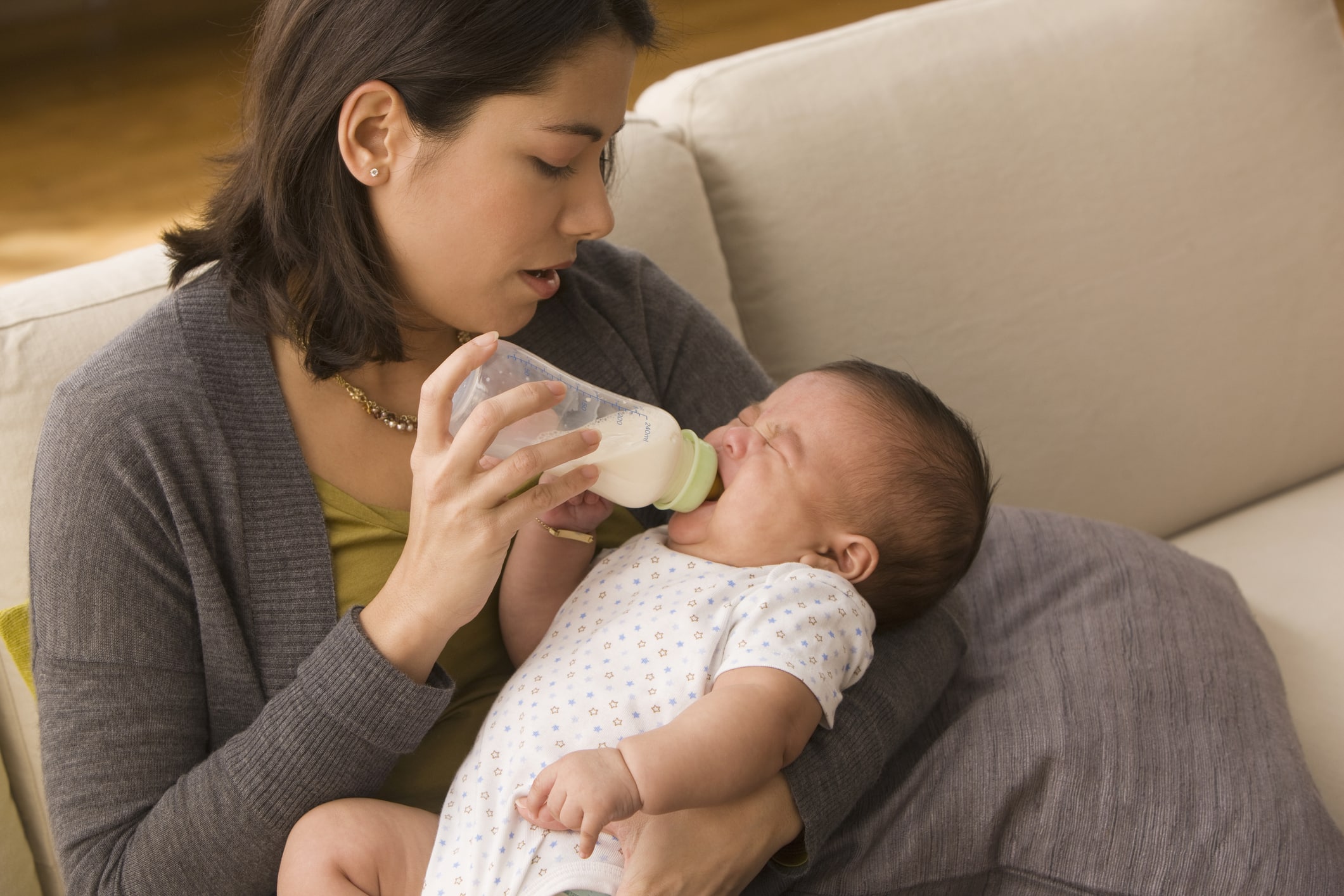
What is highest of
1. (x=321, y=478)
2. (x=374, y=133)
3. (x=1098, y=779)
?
(x=374, y=133)

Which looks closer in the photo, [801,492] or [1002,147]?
[801,492]

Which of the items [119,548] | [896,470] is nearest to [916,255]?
[896,470]

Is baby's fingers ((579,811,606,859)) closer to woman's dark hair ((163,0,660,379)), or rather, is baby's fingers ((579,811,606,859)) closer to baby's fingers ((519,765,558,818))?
baby's fingers ((519,765,558,818))

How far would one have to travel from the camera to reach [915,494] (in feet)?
4.29

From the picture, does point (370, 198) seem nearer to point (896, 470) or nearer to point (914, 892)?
point (896, 470)

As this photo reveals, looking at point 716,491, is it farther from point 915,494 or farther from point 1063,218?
point 1063,218

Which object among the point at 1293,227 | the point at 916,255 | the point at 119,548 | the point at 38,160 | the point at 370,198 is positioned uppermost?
the point at 38,160

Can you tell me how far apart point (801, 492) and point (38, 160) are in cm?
366

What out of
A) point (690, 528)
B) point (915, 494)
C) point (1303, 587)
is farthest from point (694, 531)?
point (1303, 587)

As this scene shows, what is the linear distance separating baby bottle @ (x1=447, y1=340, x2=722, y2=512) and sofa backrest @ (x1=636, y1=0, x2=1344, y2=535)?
0.74 m

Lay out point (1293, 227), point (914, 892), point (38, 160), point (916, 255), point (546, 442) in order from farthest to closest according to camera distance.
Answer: point (38, 160), point (1293, 227), point (916, 255), point (914, 892), point (546, 442)

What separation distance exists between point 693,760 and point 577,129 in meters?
0.62

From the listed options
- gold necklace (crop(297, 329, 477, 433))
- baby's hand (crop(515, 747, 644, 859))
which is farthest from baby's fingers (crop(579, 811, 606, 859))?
gold necklace (crop(297, 329, 477, 433))

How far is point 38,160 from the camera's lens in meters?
3.97
